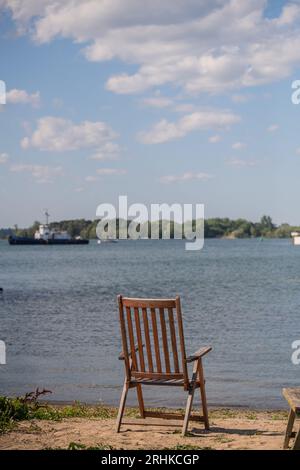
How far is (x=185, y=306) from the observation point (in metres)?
27.2

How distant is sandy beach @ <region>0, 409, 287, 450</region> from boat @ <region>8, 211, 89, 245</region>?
141687 millimetres

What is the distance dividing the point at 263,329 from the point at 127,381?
12.8m

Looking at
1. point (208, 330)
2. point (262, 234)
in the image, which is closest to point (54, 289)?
point (208, 330)

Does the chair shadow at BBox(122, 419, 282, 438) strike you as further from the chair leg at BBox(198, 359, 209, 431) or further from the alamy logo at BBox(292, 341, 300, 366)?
the alamy logo at BBox(292, 341, 300, 366)

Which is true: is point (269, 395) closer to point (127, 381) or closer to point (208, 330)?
point (127, 381)

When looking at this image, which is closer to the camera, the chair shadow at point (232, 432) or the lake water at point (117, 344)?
the chair shadow at point (232, 432)

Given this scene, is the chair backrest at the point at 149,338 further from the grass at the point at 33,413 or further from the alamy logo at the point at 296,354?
the alamy logo at the point at 296,354

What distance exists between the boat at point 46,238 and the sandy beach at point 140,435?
141687 mm

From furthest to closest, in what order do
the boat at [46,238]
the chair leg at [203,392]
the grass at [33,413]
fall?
the boat at [46,238]
the grass at [33,413]
the chair leg at [203,392]

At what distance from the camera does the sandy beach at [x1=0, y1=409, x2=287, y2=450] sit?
6.24 meters

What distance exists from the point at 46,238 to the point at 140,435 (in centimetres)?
14675

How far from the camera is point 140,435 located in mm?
6703

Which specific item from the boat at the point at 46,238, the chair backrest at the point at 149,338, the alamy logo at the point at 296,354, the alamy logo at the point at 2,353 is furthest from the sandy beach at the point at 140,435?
the boat at the point at 46,238

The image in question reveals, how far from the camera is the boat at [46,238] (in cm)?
15112
